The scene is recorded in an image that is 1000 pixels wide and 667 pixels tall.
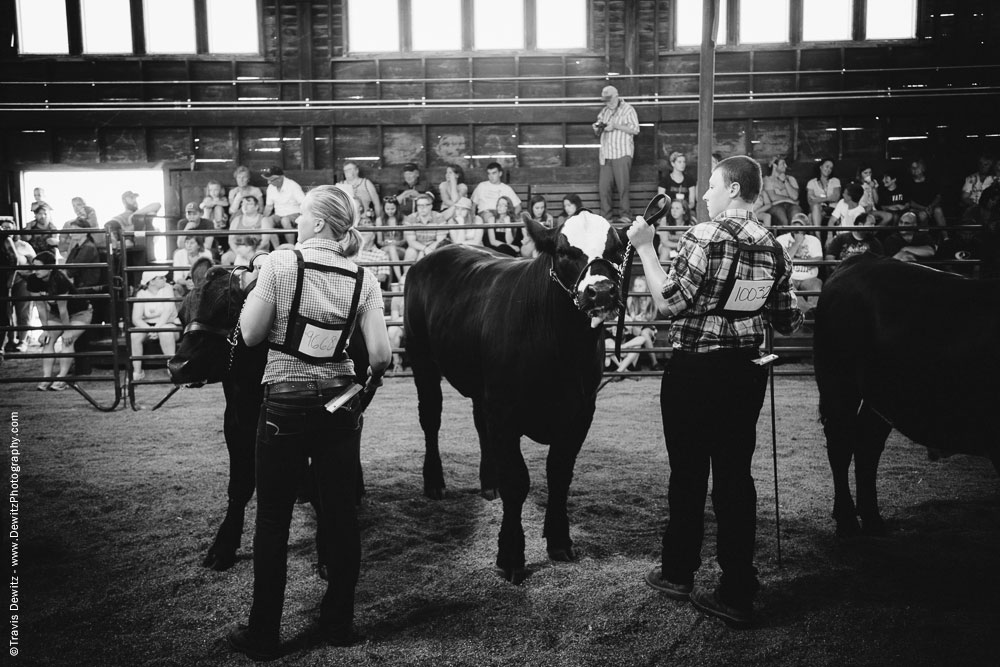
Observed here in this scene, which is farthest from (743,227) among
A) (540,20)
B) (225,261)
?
(540,20)

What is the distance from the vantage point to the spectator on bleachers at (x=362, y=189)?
12.1m

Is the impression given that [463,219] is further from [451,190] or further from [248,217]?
[248,217]

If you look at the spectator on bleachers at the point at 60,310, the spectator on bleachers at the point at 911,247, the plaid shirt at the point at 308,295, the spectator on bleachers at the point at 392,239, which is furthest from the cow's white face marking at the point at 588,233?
the spectator on bleachers at the point at 60,310

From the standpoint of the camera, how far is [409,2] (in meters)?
14.3

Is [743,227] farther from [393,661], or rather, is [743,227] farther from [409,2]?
[409,2]

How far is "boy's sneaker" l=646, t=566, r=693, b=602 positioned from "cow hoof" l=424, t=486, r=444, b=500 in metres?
1.69

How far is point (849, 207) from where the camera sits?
36.7 ft

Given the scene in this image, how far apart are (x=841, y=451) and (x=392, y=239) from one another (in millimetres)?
7412

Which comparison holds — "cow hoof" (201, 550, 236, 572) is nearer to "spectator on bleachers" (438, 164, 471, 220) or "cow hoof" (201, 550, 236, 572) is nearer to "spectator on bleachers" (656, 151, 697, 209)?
"spectator on bleachers" (438, 164, 471, 220)

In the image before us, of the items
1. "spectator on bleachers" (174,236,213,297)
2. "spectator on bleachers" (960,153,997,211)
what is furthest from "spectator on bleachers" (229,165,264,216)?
"spectator on bleachers" (960,153,997,211)

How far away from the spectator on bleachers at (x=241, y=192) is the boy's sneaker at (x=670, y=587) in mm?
9602

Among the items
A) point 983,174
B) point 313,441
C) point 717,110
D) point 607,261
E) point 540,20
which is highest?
point 540,20

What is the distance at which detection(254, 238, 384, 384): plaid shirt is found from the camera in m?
2.67

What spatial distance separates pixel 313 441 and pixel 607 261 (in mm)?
1459
